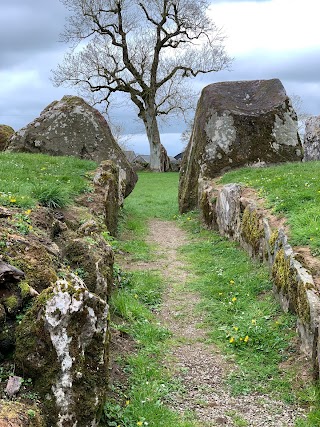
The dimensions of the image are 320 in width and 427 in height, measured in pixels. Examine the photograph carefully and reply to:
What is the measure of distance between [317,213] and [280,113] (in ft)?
27.4

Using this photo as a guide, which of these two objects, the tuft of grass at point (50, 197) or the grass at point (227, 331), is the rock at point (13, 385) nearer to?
the grass at point (227, 331)

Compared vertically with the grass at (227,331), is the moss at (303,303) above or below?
above

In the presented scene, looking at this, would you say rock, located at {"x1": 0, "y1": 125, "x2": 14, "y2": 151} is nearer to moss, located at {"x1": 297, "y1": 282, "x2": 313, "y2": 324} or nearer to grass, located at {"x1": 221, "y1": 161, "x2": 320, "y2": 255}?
grass, located at {"x1": 221, "y1": 161, "x2": 320, "y2": 255}

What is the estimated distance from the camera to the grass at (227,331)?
5.50 metres

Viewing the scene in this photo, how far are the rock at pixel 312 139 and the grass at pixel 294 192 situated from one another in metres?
4.67

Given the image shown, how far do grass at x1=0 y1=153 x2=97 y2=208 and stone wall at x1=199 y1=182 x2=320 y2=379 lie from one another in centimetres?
341

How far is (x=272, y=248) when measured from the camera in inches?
333

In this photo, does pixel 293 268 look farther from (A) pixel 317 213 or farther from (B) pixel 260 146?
(B) pixel 260 146

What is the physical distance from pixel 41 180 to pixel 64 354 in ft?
25.7

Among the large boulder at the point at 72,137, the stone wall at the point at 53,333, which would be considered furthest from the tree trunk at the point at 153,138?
the stone wall at the point at 53,333

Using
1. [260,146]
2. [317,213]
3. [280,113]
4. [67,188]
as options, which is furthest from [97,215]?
[280,113]

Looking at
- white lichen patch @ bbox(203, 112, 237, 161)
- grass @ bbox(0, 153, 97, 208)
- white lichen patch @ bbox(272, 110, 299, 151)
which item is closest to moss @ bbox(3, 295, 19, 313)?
grass @ bbox(0, 153, 97, 208)

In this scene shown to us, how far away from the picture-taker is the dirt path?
5.23 meters

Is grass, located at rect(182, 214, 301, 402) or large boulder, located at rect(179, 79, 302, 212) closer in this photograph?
grass, located at rect(182, 214, 301, 402)
